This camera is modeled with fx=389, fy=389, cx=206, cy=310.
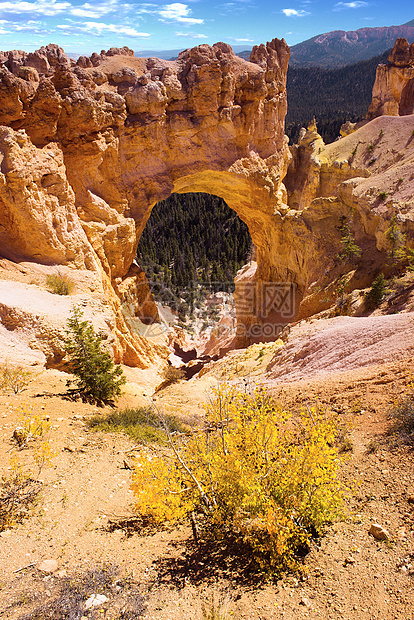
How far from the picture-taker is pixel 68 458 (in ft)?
23.5

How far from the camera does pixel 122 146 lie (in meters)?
20.5

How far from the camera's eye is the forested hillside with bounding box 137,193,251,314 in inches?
1705

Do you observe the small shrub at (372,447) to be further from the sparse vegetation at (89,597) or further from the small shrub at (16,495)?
the small shrub at (16,495)

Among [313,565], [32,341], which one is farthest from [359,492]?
[32,341]

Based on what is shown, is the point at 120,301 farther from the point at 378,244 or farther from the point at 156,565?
the point at 156,565

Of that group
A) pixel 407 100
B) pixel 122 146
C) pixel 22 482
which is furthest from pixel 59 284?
pixel 407 100

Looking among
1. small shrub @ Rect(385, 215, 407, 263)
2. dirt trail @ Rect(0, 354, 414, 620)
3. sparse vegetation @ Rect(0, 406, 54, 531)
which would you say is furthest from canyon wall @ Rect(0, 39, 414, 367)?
dirt trail @ Rect(0, 354, 414, 620)

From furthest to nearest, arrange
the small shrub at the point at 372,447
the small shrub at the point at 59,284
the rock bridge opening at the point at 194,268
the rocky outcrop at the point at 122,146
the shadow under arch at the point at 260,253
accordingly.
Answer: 1. the rock bridge opening at the point at 194,268
2. the shadow under arch at the point at 260,253
3. the rocky outcrop at the point at 122,146
4. the small shrub at the point at 59,284
5. the small shrub at the point at 372,447

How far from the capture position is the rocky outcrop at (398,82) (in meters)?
39.2

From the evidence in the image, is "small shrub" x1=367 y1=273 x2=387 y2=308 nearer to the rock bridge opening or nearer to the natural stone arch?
the rock bridge opening

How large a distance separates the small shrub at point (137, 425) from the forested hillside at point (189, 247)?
30.6 m

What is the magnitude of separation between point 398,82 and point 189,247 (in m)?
29.1

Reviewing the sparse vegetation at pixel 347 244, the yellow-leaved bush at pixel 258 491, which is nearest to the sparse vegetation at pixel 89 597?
the yellow-leaved bush at pixel 258 491

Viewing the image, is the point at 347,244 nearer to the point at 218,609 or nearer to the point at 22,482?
the point at 22,482
